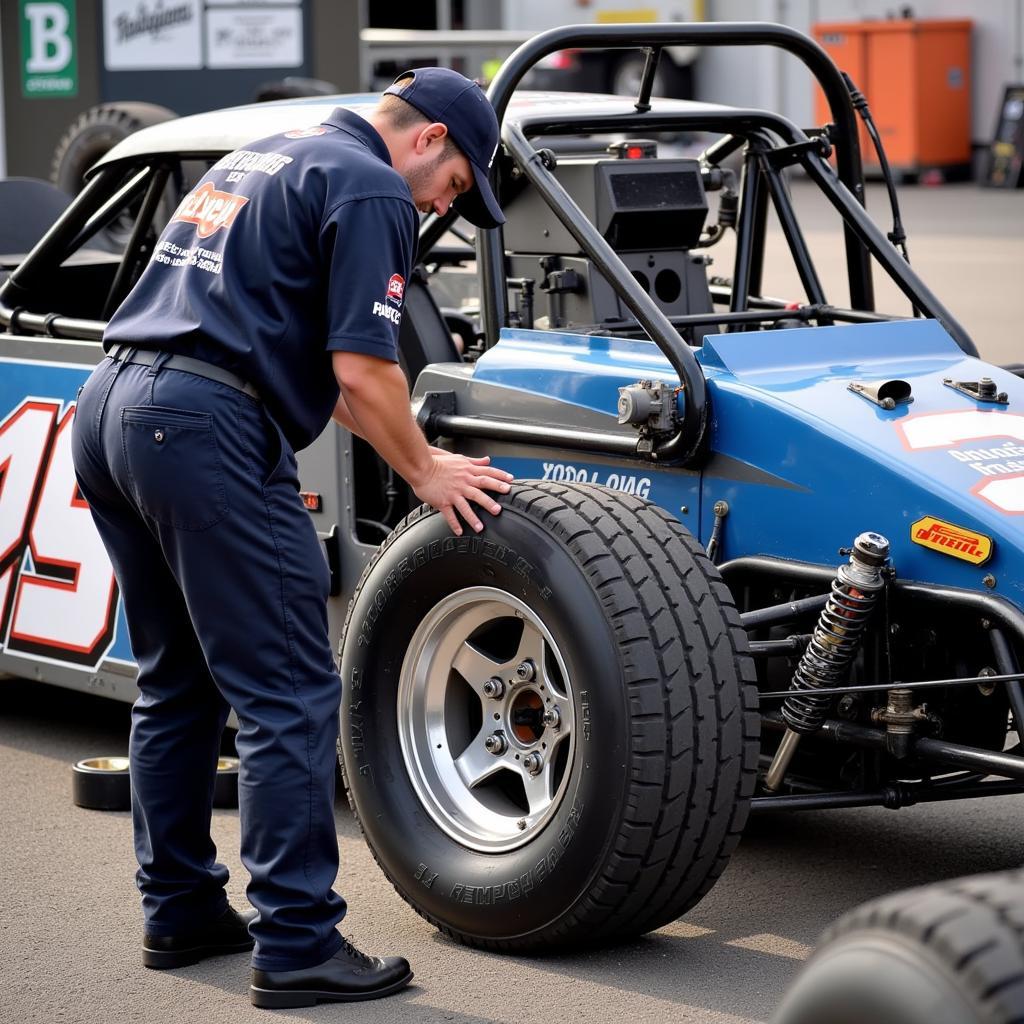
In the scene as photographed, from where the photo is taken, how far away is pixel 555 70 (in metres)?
27.4

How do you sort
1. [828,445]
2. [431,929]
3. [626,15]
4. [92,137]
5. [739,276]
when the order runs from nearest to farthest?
[828,445]
[431,929]
[739,276]
[92,137]
[626,15]

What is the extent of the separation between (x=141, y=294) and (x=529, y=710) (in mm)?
1198

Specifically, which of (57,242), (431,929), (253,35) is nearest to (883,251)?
(431,929)

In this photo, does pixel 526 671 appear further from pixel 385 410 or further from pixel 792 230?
pixel 792 230

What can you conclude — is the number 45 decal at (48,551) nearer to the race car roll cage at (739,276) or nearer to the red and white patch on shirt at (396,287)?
the race car roll cage at (739,276)

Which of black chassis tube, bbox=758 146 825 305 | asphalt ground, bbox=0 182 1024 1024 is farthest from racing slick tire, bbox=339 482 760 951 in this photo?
black chassis tube, bbox=758 146 825 305

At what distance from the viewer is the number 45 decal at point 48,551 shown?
525cm

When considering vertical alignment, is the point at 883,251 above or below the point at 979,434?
above

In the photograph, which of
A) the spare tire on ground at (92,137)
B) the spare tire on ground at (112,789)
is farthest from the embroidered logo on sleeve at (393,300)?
the spare tire on ground at (92,137)

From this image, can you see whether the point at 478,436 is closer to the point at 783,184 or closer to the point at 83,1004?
the point at 783,184

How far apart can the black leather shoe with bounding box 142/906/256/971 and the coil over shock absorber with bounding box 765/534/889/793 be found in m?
1.23

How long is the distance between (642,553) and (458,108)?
94 cm

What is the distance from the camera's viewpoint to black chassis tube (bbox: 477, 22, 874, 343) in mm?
4559

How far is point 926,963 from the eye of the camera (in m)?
2.10
